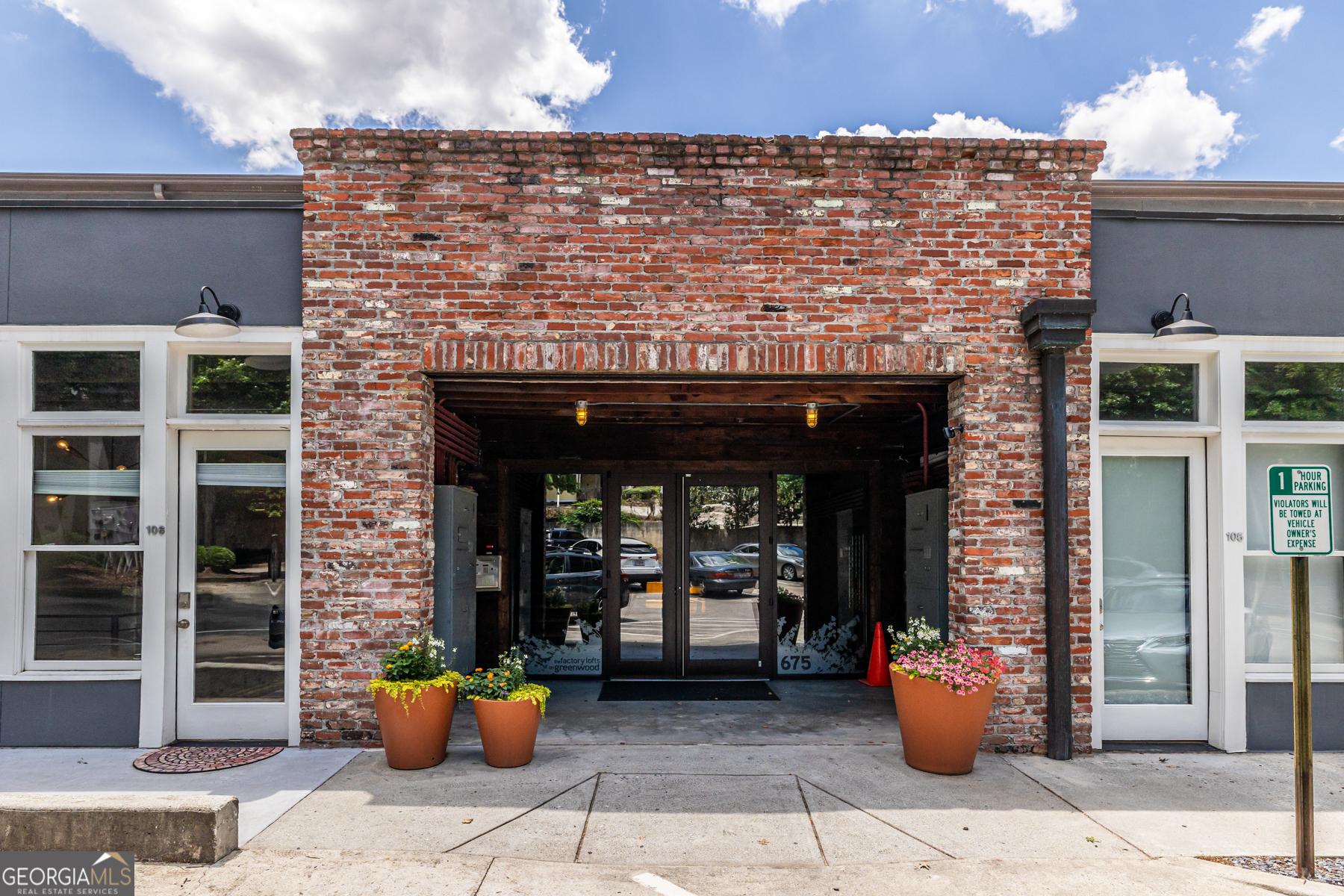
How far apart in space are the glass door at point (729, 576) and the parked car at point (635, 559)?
0.34 m

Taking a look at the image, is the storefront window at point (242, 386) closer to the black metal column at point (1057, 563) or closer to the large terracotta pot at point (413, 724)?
the large terracotta pot at point (413, 724)

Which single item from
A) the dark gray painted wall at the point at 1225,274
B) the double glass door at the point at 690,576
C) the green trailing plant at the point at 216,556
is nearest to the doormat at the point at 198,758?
the green trailing plant at the point at 216,556

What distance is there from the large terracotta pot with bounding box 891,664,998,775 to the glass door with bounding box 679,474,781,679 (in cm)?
351

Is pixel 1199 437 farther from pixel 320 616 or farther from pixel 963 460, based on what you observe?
pixel 320 616

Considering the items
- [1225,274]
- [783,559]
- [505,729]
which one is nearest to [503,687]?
[505,729]

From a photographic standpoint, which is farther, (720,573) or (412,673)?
(720,573)

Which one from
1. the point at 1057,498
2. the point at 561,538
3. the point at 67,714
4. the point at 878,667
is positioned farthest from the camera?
the point at 561,538

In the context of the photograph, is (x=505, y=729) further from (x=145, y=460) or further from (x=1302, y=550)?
(x=1302, y=550)

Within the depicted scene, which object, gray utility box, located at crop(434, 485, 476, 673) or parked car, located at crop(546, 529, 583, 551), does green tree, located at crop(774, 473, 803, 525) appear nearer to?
parked car, located at crop(546, 529, 583, 551)

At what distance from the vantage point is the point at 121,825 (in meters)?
3.92

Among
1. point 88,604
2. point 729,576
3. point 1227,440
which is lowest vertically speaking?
point 729,576

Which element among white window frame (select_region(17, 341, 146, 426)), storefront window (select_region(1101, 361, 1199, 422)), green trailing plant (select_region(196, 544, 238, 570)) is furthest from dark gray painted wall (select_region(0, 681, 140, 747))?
storefront window (select_region(1101, 361, 1199, 422))

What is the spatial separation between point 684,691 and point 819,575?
2.12 metres

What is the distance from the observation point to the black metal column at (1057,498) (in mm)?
5676
